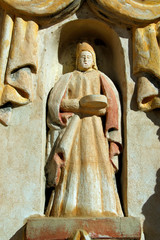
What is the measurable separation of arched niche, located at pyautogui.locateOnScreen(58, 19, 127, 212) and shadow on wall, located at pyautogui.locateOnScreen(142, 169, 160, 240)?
1.18m

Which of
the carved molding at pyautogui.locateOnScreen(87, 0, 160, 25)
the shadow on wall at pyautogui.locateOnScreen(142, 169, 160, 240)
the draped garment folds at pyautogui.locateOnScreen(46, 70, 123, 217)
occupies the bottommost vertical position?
the shadow on wall at pyautogui.locateOnScreen(142, 169, 160, 240)

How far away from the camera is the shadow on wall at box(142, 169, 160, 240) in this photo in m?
4.17

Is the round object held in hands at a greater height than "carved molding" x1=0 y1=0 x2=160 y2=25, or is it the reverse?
"carved molding" x1=0 y1=0 x2=160 y2=25

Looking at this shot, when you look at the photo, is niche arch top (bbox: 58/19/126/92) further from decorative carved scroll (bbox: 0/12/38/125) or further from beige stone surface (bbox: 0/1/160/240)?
decorative carved scroll (bbox: 0/12/38/125)

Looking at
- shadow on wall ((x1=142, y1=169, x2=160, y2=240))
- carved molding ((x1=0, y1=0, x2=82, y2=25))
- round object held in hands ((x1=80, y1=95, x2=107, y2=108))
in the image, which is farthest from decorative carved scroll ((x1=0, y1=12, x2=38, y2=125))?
shadow on wall ((x1=142, y1=169, x2=160, y2=240))

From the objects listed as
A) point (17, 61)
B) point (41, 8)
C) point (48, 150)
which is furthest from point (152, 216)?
point (41, 8)

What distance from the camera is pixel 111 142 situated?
4.57m

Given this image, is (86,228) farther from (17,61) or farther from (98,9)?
(98,9)

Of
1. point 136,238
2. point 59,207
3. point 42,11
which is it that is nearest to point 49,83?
point 42,11

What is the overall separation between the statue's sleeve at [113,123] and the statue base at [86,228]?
720 millimetres

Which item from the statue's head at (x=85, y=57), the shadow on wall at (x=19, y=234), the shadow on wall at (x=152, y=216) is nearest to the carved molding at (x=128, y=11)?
the statue's head at (x=85, y=57)

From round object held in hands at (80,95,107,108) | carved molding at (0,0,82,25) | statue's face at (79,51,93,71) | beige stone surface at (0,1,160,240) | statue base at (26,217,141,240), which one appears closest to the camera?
statue base at (26,217,141,240)

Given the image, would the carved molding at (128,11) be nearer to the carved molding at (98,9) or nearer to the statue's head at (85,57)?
the carved molding at (98,9)

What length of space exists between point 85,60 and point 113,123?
3.06 ft
